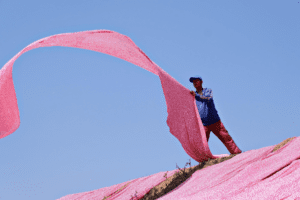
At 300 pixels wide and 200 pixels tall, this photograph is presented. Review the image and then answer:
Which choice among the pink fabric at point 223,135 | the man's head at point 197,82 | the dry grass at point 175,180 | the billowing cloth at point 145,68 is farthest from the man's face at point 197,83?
the dry grass at point 175,180

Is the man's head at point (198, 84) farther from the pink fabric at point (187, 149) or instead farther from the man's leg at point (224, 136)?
the man's leg at point (224, 136)

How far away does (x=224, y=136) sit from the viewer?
6.16 m

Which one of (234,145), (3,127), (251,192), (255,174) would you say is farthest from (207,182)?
(3,127)

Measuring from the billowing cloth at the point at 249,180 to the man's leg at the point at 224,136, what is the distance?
85 cm

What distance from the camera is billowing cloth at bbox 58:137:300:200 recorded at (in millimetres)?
3023

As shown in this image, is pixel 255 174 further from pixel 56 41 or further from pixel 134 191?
pixel 56 41

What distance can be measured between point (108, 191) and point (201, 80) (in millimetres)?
Result: 3252

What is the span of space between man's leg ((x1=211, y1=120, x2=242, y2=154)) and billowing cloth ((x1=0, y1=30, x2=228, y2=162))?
0.42 meters

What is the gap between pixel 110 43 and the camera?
206 inches

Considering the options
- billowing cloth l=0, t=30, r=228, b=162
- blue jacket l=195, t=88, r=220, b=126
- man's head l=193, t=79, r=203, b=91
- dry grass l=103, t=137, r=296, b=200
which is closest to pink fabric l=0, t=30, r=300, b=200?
billowing cloth l=0, t=30, r=228, b=162

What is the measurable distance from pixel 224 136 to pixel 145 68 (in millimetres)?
2162

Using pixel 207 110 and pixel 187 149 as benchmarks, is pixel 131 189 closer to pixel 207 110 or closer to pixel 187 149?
pixel 187 149

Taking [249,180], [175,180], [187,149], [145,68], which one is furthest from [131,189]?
[249,180]

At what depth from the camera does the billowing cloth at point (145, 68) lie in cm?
507
